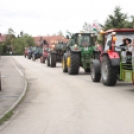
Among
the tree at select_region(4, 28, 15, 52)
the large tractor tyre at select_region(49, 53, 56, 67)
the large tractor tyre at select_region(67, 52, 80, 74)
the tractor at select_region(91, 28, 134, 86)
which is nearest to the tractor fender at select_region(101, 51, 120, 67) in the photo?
the tractor at select_region(91, 28, 134, 86)

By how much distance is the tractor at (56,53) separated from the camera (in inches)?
1089

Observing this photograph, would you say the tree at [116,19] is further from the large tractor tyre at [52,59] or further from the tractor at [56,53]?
the large tractor tyre at [52,59]

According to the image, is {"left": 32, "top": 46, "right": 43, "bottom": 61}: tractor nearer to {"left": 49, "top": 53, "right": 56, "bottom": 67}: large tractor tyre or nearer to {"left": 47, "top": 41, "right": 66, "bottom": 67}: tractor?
{"left": 47, "top": 41, "right": 66, "bottom": 67}: tractor

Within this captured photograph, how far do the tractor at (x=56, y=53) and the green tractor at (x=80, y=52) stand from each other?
625cm

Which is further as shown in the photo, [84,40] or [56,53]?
[56,53]

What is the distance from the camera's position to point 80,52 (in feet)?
64.1

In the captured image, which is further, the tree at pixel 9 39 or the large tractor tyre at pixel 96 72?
the tree at pixel 9 39

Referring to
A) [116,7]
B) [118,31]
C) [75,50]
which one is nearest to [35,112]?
[118,31]

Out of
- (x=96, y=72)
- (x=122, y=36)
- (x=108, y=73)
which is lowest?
(x=96, y=72)

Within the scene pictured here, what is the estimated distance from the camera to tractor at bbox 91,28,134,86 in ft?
41.2

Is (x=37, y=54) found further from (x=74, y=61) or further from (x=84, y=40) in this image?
(x=74, y=61)

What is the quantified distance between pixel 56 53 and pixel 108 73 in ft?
50.5

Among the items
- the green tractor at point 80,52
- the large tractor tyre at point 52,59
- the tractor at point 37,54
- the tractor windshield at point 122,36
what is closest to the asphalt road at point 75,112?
the tractor windshield at point 122,36

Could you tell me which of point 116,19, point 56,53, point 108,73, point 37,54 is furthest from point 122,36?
point 37,54
